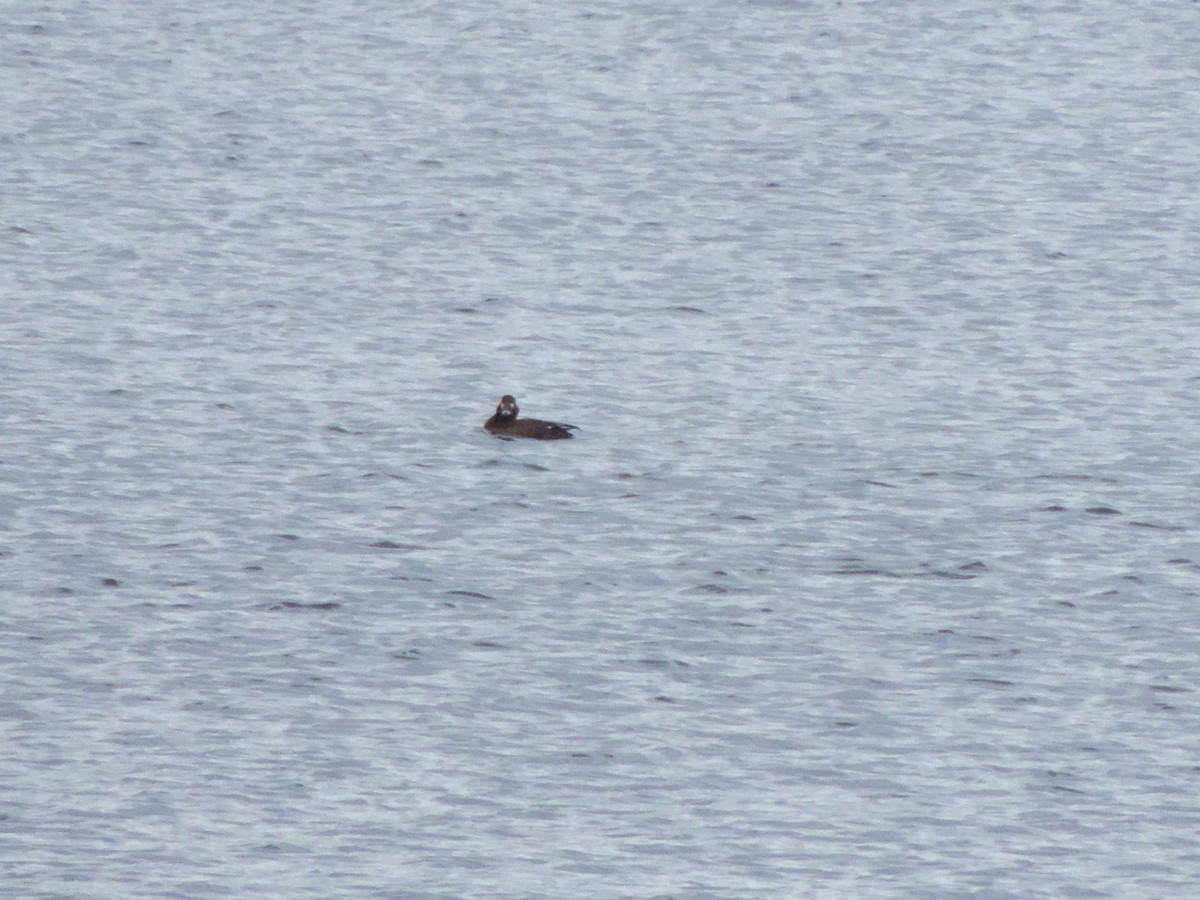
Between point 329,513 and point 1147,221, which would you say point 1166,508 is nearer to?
point 329,513

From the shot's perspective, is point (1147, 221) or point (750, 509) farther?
point (1147, 221)

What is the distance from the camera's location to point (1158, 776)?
15.7m

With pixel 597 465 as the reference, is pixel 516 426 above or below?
above

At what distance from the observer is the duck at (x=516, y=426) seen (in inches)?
885

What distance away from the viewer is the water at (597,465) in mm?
15164

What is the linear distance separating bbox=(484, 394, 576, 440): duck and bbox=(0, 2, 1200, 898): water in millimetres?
164

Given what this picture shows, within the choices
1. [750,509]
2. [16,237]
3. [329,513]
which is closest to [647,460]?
[750,509]

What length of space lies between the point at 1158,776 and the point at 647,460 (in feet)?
24.1

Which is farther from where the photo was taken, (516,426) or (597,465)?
(516,426)

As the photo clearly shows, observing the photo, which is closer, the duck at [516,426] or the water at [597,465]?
the water at [597,465]

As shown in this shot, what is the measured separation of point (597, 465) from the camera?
22031 millimetres

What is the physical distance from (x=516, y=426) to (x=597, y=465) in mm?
933

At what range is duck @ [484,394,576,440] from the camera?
22469mm

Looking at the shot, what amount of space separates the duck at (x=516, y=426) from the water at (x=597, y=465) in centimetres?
16
